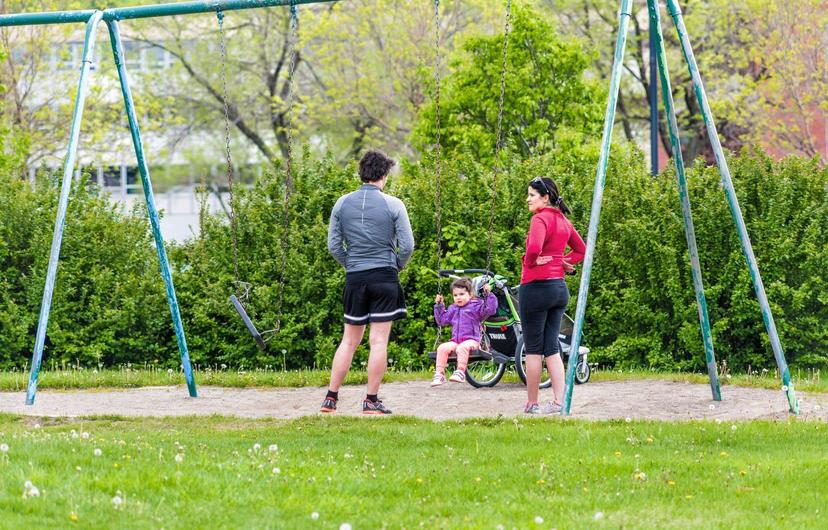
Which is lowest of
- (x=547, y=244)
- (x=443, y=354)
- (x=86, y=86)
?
(x=443, y=354)

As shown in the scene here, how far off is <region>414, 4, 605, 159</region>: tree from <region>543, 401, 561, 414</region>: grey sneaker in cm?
763

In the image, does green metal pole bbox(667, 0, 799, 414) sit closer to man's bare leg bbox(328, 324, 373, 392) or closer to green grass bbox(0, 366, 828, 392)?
green grass bbox(0, 366, 828, 392)

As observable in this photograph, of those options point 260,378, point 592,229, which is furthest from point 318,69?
point 592,229

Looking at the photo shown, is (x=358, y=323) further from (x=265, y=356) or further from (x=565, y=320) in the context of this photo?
(x=265, y=356)

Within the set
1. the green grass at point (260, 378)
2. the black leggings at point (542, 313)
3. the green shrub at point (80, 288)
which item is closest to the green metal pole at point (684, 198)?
the green grass at point (260, 378)

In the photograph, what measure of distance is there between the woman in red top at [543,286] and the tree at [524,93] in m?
7.47

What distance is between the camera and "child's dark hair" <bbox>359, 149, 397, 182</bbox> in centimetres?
875

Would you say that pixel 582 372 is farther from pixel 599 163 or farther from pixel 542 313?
pixel 599 163

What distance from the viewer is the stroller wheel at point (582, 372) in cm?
1052

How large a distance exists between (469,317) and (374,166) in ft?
6.74

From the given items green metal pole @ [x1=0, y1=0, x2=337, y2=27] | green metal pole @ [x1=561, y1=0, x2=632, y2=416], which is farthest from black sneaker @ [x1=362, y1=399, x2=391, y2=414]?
green metal pole @ [x1=0, y1=0, x2=337, y2=27]

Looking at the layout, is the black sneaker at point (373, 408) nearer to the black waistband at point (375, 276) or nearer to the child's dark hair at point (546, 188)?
the black waistband at point (375, 276)

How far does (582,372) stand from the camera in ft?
34.7

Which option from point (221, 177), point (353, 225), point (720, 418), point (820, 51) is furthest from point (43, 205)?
point (221, 177)
